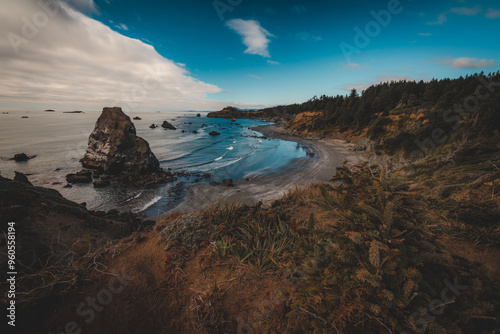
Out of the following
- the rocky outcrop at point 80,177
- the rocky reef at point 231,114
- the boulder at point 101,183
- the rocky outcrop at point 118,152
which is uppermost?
the rocky reef at point 231,114

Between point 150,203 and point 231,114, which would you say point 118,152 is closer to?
point 150,203

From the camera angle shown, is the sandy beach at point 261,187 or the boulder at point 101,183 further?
the boulder at point 101,183

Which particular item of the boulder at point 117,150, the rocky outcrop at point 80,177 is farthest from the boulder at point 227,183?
the rocky outcrop at point 80,177

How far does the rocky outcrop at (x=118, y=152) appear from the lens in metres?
21.2

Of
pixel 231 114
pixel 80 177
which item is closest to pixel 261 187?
pixel 80 177

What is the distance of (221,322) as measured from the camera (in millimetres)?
2689

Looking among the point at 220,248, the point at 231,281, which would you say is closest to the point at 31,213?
the point at 220,248

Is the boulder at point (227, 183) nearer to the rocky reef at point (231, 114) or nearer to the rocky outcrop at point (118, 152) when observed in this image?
the rocky outcrop at point (118, 152)

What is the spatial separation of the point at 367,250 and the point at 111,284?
426 cm

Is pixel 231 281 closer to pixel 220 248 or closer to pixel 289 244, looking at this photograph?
pixel 220 248

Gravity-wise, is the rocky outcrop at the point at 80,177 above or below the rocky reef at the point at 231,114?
below

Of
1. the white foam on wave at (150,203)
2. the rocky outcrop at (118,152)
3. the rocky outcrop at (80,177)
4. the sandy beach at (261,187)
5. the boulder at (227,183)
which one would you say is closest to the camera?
the white foam on wave at (150,203)

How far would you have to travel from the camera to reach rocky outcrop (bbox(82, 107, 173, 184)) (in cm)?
2123

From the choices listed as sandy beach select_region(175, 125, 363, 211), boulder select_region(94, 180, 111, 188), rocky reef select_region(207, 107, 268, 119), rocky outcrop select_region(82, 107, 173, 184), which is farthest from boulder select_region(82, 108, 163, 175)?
rocky reef select_region(207, 107, 268, 119)
